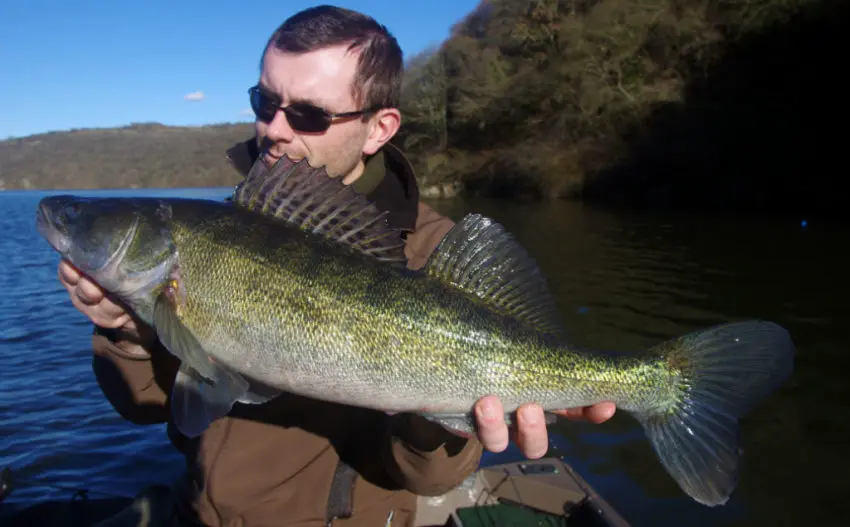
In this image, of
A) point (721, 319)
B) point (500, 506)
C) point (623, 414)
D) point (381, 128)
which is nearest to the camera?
point (381, 128)

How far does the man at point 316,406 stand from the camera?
8.92ft

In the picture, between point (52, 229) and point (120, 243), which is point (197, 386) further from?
point (52, 229)

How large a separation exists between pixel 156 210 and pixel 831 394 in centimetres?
885

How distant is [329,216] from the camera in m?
2.47

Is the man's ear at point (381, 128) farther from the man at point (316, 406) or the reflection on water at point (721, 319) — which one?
the reflection on water at point (721, 319)

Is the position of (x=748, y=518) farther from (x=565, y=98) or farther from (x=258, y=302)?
(x=565, y=98)

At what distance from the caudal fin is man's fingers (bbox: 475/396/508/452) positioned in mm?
597

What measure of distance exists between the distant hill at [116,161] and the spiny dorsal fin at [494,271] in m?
88.8

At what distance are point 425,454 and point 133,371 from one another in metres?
1.43

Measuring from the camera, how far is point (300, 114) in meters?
3.12

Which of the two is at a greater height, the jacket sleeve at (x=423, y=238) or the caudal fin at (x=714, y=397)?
the jacket sleeve at (x=423, y=238)

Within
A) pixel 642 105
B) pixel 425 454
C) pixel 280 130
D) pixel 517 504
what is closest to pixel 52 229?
pixel 280 130

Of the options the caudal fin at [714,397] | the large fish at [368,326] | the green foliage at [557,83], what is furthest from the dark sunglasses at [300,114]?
the green foliage at [557,83]

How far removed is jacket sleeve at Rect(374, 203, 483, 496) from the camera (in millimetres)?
2621
